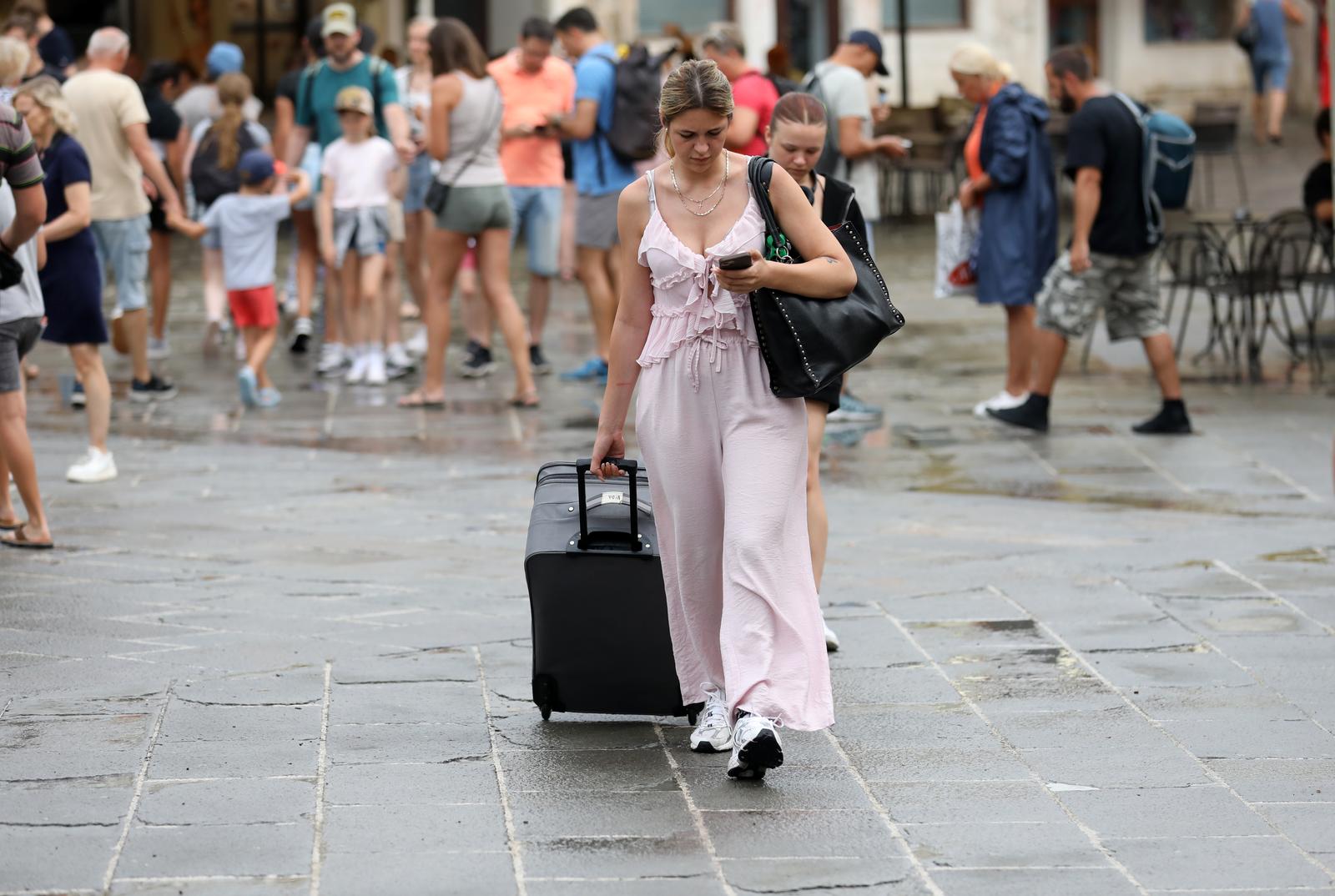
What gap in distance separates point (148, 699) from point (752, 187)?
2199 mm

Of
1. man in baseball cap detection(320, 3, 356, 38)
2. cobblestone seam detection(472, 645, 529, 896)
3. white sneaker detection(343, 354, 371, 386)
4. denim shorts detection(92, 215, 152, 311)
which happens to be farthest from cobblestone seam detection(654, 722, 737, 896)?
man in baseball cap detection(320, 3, 356, 38)

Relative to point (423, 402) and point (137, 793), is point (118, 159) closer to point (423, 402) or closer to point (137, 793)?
point (423, 402)

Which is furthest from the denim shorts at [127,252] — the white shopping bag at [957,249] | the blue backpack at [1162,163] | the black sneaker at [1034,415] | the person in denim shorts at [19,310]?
the blue backpack at [1162,163]

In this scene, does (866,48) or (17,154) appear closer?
(17,154)

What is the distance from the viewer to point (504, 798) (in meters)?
4.72

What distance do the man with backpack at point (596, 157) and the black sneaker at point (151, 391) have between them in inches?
96.8

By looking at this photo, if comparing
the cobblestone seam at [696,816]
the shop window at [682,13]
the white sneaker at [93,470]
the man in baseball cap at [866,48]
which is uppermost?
the shop window at [682,13]

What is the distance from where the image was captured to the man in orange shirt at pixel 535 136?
11.8 meters

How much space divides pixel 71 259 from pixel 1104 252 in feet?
16.2

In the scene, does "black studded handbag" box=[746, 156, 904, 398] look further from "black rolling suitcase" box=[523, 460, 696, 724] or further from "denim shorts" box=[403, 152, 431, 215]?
"denim shorts" box=[403, 152, 431, 215]

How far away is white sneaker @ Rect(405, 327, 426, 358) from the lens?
13344mm

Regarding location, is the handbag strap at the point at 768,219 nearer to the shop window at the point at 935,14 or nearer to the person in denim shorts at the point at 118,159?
the person in denim shorts at the point at 118,159

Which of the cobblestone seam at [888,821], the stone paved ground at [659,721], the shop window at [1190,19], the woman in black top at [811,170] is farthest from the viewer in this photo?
the shop window at [1190,19]

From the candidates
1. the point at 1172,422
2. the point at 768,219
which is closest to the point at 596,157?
the point at 1172,422
